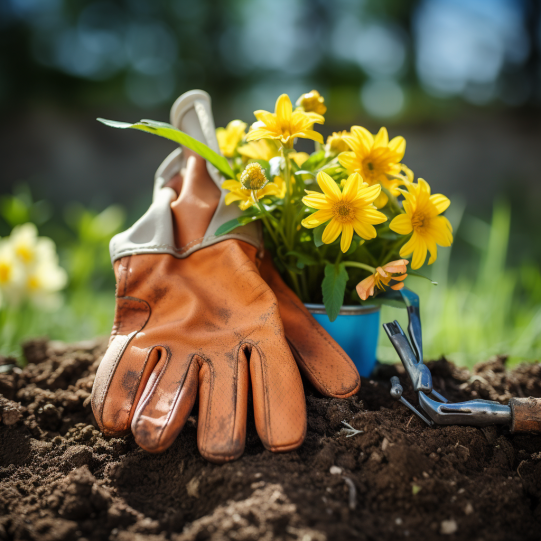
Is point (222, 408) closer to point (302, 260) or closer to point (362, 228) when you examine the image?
point (302, 260)

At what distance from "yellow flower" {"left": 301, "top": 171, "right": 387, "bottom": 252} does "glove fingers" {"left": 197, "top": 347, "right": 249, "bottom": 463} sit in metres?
0.38

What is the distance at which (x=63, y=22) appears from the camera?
575 cm

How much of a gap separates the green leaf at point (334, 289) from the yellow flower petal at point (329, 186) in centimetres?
20

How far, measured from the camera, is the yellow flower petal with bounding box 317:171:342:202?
978 millimetres

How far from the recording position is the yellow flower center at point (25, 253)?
1940 mm

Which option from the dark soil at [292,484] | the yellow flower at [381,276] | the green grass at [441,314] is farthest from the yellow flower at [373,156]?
the green grass at [441,314]

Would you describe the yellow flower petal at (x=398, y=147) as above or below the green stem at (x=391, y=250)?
above

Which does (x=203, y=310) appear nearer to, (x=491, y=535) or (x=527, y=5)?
(x=491, y=535)

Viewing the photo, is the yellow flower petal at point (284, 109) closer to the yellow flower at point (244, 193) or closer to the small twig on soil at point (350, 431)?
the yellow flower at point (244, 193)

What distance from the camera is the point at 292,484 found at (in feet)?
2.64

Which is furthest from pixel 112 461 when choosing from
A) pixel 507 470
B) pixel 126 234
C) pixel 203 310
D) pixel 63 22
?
pixel 63 22

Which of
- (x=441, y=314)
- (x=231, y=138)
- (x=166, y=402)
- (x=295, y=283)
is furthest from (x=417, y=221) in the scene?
(x=441, y=314)

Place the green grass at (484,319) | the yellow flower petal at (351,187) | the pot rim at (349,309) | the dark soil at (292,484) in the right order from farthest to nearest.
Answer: the green grass at (484,319) → the pot rim at (349,309) → the yellow flower petal at (351,187) → the dark soil at (292,484)

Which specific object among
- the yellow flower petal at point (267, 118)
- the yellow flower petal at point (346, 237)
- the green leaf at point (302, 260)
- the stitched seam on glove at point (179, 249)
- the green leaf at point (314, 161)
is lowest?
the green leaf at point (302, 260)
